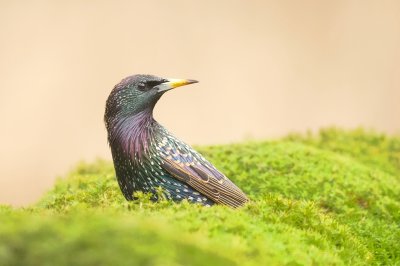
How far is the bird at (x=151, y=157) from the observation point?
17.3ft

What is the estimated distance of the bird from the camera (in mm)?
5270

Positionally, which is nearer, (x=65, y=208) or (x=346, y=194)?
(x=65, y=208)

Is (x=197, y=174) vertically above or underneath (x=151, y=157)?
underneath

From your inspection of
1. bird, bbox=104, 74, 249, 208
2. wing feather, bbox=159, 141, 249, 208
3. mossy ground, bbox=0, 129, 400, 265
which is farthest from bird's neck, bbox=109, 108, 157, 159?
mossy ground, bbox=0, 129, 400, 265

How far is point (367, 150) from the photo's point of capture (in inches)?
363

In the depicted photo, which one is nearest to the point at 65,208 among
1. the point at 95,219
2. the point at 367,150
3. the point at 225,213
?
the point at 225,213

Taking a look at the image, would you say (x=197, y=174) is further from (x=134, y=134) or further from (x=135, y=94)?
(x=135, y=94)

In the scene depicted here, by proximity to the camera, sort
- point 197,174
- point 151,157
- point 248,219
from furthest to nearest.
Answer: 1. point 197,174
2. point 151,157
3. point 248,219

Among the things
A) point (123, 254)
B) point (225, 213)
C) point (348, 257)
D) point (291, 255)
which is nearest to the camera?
point (123, 254)

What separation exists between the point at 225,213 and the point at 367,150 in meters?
5.40

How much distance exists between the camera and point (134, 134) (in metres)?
5.36

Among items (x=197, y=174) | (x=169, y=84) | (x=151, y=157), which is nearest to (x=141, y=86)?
(x=169, y=84)

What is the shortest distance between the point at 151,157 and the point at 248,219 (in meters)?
1.25

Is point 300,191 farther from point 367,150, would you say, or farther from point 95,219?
point 95,219
